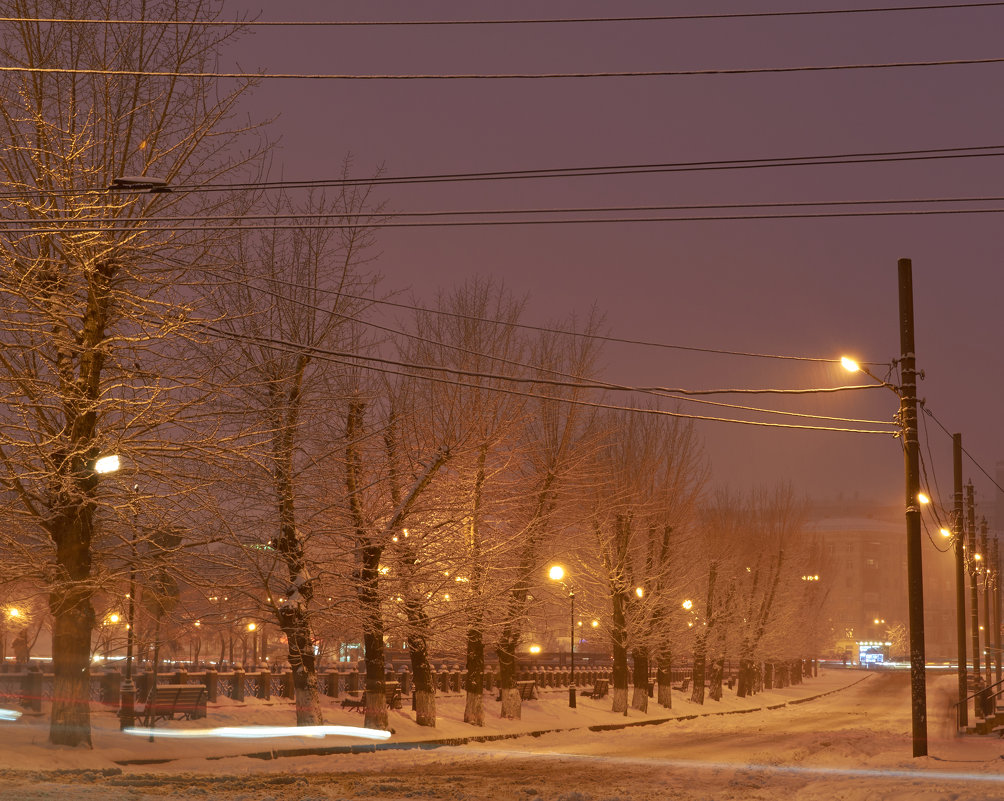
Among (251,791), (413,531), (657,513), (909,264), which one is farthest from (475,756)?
(657,513)

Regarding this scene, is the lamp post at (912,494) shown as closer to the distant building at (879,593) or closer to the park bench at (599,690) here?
the park bench at (599,690)

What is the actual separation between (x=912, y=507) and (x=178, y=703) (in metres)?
16.3

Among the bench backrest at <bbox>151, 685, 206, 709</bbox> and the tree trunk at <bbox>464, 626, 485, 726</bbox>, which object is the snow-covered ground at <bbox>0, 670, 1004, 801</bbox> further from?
the bench backrest at <bbox>151, 685, 206, 709</bbox>

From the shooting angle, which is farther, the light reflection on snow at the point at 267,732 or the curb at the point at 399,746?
the light reflection on snow at the point at 267,732

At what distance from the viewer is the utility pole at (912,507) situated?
2145 centimetres

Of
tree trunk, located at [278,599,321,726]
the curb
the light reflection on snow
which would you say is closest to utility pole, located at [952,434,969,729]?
the curb

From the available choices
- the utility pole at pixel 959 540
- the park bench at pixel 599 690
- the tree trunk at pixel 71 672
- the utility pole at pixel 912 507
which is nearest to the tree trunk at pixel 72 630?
the tree trunk at pixel 71 672

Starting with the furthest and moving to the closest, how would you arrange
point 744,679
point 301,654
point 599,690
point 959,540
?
point 744,679 → point 599,690 → point 959,540 → point 301,654

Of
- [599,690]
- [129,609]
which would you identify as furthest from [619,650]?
[129,609]

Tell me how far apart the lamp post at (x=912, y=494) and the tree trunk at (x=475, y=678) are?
12.6 m

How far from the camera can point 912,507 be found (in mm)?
22016

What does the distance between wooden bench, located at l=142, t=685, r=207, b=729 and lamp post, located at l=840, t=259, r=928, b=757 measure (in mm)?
15422

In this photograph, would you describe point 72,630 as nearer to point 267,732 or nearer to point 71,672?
point 71,672

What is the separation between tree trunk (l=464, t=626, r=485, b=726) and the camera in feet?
102
